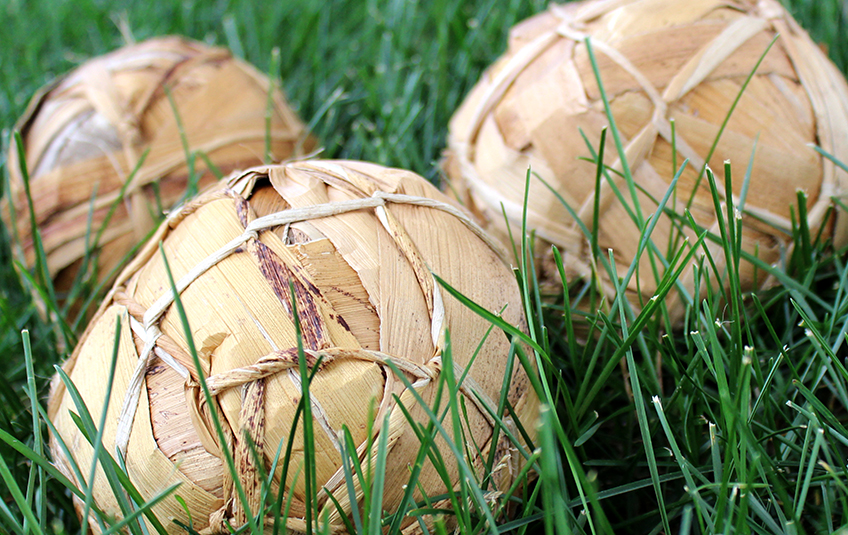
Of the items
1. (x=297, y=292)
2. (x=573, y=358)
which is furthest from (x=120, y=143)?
(x=573, y=358)

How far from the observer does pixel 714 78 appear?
3.06 ft

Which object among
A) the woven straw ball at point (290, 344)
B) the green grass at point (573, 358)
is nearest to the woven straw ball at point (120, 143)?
the green grass at point (573, 358)

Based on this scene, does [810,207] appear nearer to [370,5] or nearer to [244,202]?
[244,202]

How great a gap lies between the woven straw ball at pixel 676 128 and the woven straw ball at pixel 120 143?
1.86ft

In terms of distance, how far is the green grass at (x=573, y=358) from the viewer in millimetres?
658

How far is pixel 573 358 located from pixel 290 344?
1.31 ft

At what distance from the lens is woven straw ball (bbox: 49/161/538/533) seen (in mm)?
637

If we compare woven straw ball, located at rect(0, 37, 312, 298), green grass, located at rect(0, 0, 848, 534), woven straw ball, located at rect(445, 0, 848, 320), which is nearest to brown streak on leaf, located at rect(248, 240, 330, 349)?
green grass, located at rect(0, 0, 848, 534)

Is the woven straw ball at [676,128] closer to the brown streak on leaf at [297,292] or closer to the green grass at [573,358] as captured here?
the green grass at [573,358]

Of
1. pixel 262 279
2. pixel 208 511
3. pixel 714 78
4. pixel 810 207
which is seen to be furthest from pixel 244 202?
pixel 810 207

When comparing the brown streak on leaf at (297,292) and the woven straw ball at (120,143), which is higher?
the woven straw ball at (120,143)

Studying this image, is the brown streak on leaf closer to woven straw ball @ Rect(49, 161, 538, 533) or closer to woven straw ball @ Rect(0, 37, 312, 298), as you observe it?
woven straw ball @ Rect(49, 161, 538, 533)

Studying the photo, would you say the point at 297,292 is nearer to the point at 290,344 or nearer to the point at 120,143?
the point at 290,344

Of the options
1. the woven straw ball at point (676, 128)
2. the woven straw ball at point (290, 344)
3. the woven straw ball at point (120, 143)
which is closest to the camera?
the woven straw ball at point (290, 344)
